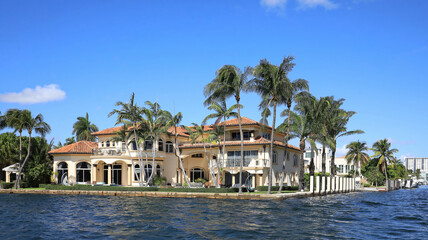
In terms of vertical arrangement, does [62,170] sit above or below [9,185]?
above

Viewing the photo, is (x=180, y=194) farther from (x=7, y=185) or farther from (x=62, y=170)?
(x=7, y=185)

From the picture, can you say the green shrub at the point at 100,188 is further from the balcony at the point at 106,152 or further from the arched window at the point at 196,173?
the arched window at the point at 196,173

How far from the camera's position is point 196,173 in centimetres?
6172

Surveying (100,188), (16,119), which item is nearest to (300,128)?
(100,188)

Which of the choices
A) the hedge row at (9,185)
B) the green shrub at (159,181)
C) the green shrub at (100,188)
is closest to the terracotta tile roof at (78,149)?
the hedge row at (9,185)

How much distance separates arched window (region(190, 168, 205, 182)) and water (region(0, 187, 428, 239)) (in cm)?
2540

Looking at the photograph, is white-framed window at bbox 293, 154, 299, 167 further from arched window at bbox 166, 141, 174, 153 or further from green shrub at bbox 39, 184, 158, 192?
green shrub at bbox 39, 184, 158, 192

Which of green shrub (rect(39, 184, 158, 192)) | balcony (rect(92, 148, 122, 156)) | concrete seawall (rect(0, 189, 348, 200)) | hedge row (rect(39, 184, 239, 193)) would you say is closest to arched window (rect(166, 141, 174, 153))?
balcony (rect(92, 148, 122, 156))

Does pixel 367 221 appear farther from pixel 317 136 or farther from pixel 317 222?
pixel 317 136

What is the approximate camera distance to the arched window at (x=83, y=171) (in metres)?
60.6

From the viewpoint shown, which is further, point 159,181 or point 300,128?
point 159,181

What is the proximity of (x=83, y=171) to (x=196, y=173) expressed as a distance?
1570 cm

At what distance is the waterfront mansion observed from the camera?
182 feet

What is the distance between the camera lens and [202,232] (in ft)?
73.5
